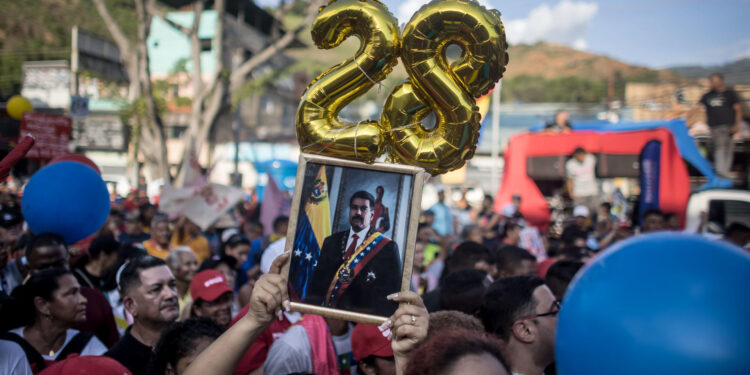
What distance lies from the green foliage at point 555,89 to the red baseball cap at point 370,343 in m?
41.5

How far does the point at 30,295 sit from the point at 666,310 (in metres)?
3.47

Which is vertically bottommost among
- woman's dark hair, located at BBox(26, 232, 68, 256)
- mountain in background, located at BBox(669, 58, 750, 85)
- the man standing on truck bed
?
woman's dark hair, located at BBox(26, 232, 68, 256)

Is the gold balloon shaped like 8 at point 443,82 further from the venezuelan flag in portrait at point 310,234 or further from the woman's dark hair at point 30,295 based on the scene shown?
the woman's dark hair at point 30,295

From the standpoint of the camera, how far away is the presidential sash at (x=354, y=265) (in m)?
2.05

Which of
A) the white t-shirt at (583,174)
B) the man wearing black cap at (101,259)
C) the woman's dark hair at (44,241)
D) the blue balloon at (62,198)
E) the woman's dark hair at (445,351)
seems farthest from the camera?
the white t-shirt at (583,174)

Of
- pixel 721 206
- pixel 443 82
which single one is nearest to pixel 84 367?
pixel 443 82

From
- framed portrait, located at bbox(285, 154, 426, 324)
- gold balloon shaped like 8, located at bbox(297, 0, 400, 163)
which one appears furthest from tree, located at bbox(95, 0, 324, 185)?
framed portrait, located at bbox(285, 154, 426, 324)

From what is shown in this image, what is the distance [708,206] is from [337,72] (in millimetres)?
8009

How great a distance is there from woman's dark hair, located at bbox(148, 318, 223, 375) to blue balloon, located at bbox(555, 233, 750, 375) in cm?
199

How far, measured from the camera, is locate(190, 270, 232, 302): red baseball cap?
4.00 metres

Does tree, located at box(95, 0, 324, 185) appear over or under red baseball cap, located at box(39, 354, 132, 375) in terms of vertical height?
over

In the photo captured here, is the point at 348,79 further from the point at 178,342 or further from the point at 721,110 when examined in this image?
the point at 721,110

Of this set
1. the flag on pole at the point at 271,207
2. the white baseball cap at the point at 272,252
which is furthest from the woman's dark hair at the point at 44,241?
the flag on pole at the point at 271,207

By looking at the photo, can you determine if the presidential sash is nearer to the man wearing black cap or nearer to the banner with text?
the man wearing black cap
